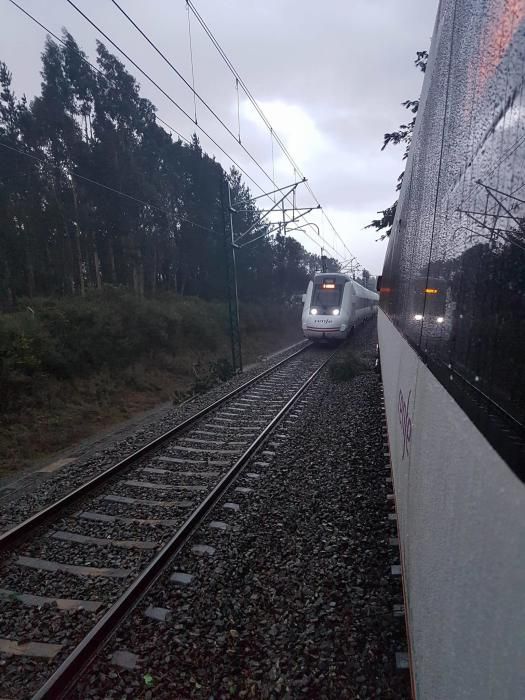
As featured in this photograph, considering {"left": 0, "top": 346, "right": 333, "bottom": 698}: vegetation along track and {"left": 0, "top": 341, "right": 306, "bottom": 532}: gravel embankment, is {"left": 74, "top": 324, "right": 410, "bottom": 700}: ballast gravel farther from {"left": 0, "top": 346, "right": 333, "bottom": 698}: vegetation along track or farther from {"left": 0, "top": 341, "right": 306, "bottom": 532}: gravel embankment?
{"left": 0, "top": 341, "right": 306, "bottom": 532}: gravel embankment

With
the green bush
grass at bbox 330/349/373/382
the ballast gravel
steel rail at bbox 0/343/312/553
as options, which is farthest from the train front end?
the ballast gravel

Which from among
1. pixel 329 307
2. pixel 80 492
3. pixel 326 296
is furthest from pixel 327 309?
pixel 80 492

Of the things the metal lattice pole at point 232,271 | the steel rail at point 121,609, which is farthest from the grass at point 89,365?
the steel rail at point 121,609

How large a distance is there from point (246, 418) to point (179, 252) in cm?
2991

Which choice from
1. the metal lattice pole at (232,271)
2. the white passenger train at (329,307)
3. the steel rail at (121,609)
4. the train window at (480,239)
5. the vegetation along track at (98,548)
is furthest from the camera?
the white passenger train at (329,307)

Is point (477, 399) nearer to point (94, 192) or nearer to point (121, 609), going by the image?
point (121, 609)

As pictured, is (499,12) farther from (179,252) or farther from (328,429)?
(179,252)

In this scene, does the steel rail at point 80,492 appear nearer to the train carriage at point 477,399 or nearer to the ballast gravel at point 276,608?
the ballast gravel at point 276,608

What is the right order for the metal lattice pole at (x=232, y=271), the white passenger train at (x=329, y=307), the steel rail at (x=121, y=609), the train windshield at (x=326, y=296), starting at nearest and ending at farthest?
the steel rail at (x=121, y=609), the metal lattice pole at (x=232, y=271), the white passenger train at (x=329, y=307), the train windshield at (x=326, y=296)

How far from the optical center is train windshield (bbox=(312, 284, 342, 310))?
18.8m

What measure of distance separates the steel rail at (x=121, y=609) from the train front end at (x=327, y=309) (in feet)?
45.3

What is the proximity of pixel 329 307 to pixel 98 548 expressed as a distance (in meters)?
15.9

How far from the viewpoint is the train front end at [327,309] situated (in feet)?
61.3

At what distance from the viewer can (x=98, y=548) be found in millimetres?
4336
